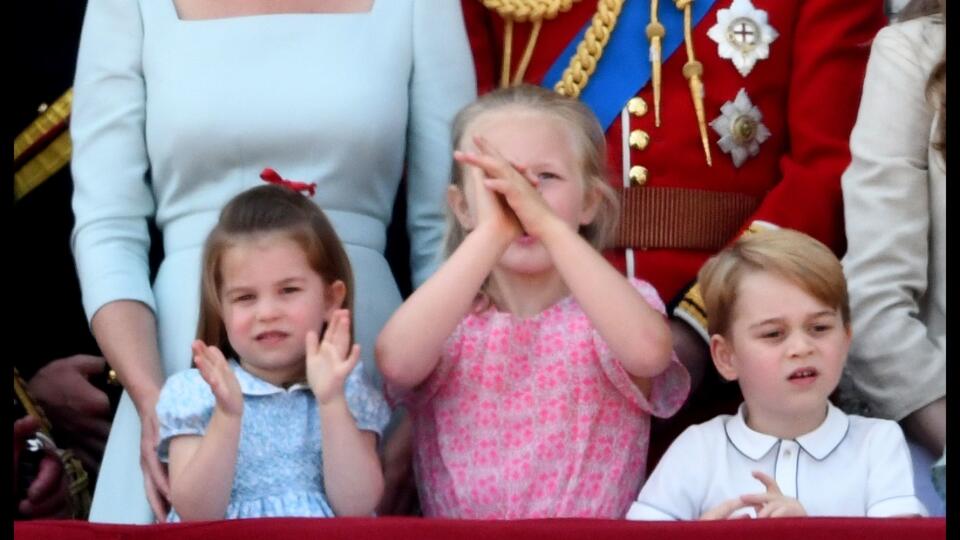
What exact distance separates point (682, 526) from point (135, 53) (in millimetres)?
1113

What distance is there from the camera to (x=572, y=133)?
2648mm

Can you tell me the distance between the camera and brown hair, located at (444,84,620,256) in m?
2.66

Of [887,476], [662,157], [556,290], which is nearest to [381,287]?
[556,290]

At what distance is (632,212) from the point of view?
2.86 metres

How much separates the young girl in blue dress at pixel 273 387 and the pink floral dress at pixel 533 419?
102 millimetres

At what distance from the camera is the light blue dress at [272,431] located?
2.45 metres

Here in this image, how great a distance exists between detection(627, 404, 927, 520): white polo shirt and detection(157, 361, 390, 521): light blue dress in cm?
36

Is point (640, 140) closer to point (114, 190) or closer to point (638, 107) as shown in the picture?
point (638, 107)

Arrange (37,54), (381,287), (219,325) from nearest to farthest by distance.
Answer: (219,325) < (381,287) < (37,54)

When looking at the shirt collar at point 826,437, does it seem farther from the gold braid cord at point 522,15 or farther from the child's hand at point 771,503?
the gold braid cord at point 522,15

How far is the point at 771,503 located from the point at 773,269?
315mm

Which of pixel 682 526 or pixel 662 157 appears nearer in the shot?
pixel 682 526

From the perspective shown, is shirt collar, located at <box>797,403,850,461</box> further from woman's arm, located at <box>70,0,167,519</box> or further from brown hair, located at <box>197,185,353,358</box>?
woman's arm, located at <box>70,0,167,519</box>

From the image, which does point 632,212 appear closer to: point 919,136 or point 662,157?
point 662,157
